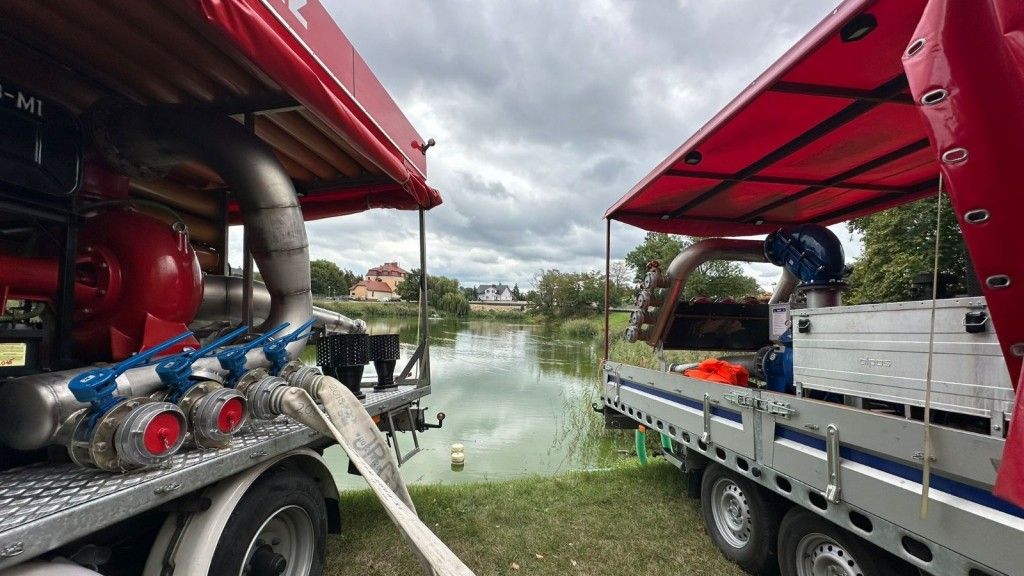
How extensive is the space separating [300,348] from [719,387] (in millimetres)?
2578

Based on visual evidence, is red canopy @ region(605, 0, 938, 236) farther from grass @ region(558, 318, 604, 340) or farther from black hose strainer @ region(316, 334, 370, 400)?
grass @ region(558, 318, 604, 340)

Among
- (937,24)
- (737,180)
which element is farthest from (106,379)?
(737,180)

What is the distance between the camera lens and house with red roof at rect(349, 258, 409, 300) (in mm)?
59981

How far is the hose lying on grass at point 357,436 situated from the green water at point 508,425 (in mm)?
3865

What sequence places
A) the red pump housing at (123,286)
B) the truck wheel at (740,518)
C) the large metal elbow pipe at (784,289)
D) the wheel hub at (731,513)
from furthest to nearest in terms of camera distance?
the large metal elbow pipe at (784,289), the wheel hub at (731,513), the truck wheel at (740,518), the red pump housing at (123,286)

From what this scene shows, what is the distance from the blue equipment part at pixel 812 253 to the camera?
12.1 ft

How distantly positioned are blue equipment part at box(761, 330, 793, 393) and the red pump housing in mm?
3884

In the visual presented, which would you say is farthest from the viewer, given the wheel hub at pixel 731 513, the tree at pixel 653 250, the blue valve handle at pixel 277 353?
the tree at pixel 653 250

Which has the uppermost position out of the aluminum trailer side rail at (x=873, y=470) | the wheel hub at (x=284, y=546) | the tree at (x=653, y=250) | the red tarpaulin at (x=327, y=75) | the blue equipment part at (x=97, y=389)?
the tree at (x=653, y=250)

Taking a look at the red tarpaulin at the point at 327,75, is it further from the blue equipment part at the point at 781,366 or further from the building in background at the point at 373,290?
the building in background at the point at 373,290

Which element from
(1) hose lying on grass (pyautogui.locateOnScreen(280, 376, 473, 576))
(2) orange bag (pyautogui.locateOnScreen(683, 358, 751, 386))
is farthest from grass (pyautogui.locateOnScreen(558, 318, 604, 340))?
(1) hose lying on grass (pyautogui.locateOnScreen(280, 376, 473, 576))

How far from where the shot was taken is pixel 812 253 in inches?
151

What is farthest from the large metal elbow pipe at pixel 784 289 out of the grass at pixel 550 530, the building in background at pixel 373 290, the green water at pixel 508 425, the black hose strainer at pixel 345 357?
the building in background at pixel 373 290

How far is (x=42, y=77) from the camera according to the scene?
93.0 inches
